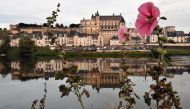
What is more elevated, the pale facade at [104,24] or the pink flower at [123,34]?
the pale facade at [104,24]

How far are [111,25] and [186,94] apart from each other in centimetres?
10667

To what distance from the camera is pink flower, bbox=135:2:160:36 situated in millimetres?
1707

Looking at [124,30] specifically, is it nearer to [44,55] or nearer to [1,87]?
[1,87]

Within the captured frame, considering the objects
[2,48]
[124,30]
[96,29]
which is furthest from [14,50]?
[124,30]

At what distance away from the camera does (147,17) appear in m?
1.75

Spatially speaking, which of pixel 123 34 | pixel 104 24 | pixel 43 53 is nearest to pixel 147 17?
pixel 123 34

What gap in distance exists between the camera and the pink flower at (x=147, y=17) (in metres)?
1.71

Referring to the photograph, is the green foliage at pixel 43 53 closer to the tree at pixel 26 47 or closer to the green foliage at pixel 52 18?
the tree at pixel 26 47

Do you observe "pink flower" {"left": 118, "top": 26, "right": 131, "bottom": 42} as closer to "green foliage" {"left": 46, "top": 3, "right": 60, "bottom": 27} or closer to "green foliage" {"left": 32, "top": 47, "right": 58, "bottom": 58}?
"green foliage" {"left": 46, "top": 3, "right": 60, "bottom": 27}

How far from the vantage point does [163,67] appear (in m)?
1.88

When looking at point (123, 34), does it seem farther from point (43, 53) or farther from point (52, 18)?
point (43, 53)

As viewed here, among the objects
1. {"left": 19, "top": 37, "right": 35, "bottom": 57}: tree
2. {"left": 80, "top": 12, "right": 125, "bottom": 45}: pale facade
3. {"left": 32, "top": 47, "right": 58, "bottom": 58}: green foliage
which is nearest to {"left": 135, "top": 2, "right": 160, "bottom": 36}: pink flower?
{"left": 32, "top": 47, "right": 58, "bottom": 58}: green foliage

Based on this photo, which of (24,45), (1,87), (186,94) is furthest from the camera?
(24,45)

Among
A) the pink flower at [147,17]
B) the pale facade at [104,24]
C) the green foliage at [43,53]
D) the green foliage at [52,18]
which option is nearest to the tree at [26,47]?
the green foliage at [43,53]
